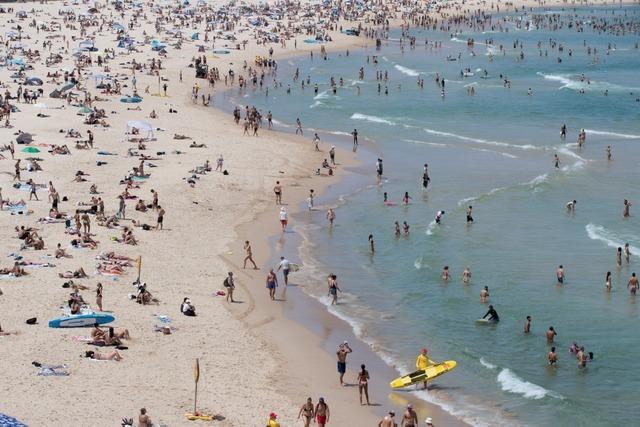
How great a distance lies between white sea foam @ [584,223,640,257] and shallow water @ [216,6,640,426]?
81mm

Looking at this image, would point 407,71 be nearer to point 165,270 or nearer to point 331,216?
point 331,216

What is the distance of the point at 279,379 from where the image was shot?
89.5 ft

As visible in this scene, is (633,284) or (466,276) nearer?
(633,284)

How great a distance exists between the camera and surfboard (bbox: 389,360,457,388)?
26984 millimetres

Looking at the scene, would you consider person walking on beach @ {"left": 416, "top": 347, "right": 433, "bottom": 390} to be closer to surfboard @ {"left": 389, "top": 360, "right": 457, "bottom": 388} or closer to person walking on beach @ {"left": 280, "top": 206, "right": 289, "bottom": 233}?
surfboard @ {"left": 389, "top": 360, "right": 457, "bottom": 388}

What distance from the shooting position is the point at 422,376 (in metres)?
27.1

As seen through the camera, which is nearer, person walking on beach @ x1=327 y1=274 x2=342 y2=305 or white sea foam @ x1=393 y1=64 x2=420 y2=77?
person walking on beach @ x1=327 y1=274 x2=342 y2=305

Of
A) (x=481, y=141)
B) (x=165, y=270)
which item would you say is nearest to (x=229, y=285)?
(x=165, y=270)

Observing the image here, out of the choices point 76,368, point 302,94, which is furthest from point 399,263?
point 302,94

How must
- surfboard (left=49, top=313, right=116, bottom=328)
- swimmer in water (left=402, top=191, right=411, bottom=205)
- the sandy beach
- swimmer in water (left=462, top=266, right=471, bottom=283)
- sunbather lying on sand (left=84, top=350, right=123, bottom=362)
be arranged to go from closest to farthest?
the sandy beach → sunbather lying on sand (left=84, top=350, right=123, bottom=362) → surfboard (left=49, top=313, right=116, bottom=328) → swimmer in water (left=462, top=266, right=471, bottom=283) → swimmer in water (left=402, top=191, right=411, bottom=205)

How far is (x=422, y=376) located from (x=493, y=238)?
16.2 m

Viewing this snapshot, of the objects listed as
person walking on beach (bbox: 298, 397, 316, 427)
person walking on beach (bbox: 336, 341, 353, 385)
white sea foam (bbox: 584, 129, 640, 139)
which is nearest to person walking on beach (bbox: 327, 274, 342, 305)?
person walking on beach (bbox: 336, 341, 353, 385)

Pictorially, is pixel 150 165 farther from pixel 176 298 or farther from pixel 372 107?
pixel 372 107

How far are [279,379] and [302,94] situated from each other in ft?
180
